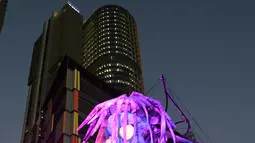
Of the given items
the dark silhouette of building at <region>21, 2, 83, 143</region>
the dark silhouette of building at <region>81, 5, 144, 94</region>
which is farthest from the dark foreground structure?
the dark silhouette of building at <region>81, 5, 144, 94</region>

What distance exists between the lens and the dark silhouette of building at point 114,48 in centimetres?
9188

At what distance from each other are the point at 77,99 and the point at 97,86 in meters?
4.02

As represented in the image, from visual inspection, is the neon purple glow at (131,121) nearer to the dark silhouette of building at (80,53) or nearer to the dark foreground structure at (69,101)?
the dark foreground structure at (69,101)

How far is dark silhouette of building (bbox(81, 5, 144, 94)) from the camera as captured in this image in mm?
91875

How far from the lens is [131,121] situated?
16500mm

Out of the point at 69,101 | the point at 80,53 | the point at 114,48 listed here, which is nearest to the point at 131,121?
the point at 69,101

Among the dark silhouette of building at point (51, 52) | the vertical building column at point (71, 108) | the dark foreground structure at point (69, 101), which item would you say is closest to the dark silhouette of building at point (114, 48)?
the dark silhouette of building at point (51, 52)

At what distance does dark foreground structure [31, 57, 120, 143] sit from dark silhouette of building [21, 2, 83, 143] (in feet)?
187

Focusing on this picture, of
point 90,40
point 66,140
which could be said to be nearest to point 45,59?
point 90,40

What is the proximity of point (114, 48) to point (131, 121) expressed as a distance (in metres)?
82.8

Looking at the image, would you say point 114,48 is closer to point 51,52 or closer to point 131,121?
point 51,52

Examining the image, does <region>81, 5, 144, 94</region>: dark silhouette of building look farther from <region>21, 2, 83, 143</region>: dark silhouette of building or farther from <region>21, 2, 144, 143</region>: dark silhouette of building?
<region>21, 2, 83, 143</region>: dark silhouette of building

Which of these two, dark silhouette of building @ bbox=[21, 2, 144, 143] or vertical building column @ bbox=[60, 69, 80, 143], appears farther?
dark silhouette of building @ bbox=[21, 2, 144, 143]

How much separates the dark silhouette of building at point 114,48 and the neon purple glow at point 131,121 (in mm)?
66438
